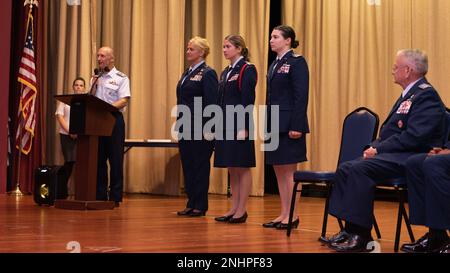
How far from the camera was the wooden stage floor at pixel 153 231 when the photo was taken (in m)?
3.82

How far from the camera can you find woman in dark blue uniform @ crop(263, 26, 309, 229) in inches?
191

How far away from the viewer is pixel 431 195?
3.64 m

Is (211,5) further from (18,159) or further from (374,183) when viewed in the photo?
(374,183)

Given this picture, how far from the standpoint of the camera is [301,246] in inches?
159

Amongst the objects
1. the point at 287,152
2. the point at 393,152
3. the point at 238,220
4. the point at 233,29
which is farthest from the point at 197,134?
the point at 233,29

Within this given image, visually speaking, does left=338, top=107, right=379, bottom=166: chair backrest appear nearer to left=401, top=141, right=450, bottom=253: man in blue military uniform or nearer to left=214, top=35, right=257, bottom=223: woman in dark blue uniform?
left=401, top=141, right=450, bottom=253: man in blue military uniform

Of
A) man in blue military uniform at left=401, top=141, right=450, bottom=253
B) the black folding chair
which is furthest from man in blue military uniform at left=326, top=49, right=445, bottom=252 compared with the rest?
the black folding chair

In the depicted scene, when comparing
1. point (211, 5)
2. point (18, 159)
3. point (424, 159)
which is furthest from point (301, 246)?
point (211, 5)

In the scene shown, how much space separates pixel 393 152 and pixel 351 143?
50 cm

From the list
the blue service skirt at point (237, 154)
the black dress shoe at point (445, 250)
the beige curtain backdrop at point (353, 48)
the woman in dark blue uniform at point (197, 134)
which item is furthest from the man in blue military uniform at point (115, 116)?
the black dress shoe at point (445, 250)

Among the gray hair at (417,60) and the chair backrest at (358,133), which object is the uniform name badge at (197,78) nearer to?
the chair backrest at (358,133)

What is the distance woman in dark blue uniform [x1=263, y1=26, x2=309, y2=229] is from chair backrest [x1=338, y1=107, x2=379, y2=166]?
397 mm

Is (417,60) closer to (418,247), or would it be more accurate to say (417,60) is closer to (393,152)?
(393,152)

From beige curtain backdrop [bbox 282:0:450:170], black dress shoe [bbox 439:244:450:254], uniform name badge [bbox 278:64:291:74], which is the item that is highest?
beige curtain backdrop [bbox 282:0:450:170]
